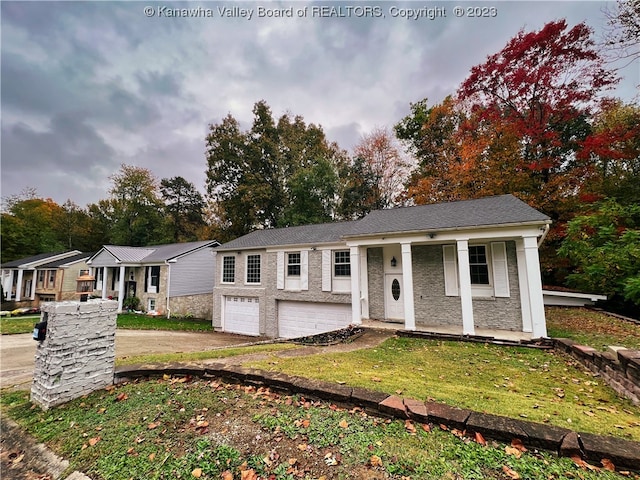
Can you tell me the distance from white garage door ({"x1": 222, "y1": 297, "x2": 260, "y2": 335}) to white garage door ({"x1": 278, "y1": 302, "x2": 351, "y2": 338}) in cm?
166

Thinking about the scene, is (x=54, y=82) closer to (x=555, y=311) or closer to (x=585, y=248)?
(x=585, y=248)

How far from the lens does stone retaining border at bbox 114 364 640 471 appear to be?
2.15m

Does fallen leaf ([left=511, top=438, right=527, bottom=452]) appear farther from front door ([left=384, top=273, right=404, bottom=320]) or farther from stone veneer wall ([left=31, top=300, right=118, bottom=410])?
front door ([left=384, top=273, right=404, bottom=320])

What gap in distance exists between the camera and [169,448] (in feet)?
8.26

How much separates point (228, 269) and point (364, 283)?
359 inches

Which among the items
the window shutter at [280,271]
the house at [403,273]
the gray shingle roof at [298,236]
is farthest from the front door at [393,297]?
the window shutter at [280,271]

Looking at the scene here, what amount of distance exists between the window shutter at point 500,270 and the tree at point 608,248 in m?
4.38

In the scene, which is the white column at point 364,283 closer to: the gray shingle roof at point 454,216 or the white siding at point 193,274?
the gray shingle roof at point 454,216

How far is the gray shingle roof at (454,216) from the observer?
25.6 feet

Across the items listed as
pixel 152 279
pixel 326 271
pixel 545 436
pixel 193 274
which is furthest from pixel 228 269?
pixel 545 436

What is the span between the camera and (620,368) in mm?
3906

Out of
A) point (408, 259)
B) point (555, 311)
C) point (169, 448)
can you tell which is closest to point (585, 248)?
point (555, 311)

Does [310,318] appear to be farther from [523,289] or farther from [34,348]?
[34,348]

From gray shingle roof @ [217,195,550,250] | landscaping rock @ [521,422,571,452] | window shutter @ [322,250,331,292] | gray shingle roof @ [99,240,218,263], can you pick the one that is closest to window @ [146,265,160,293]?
gray shingle roof @ [99,240,218,263]
